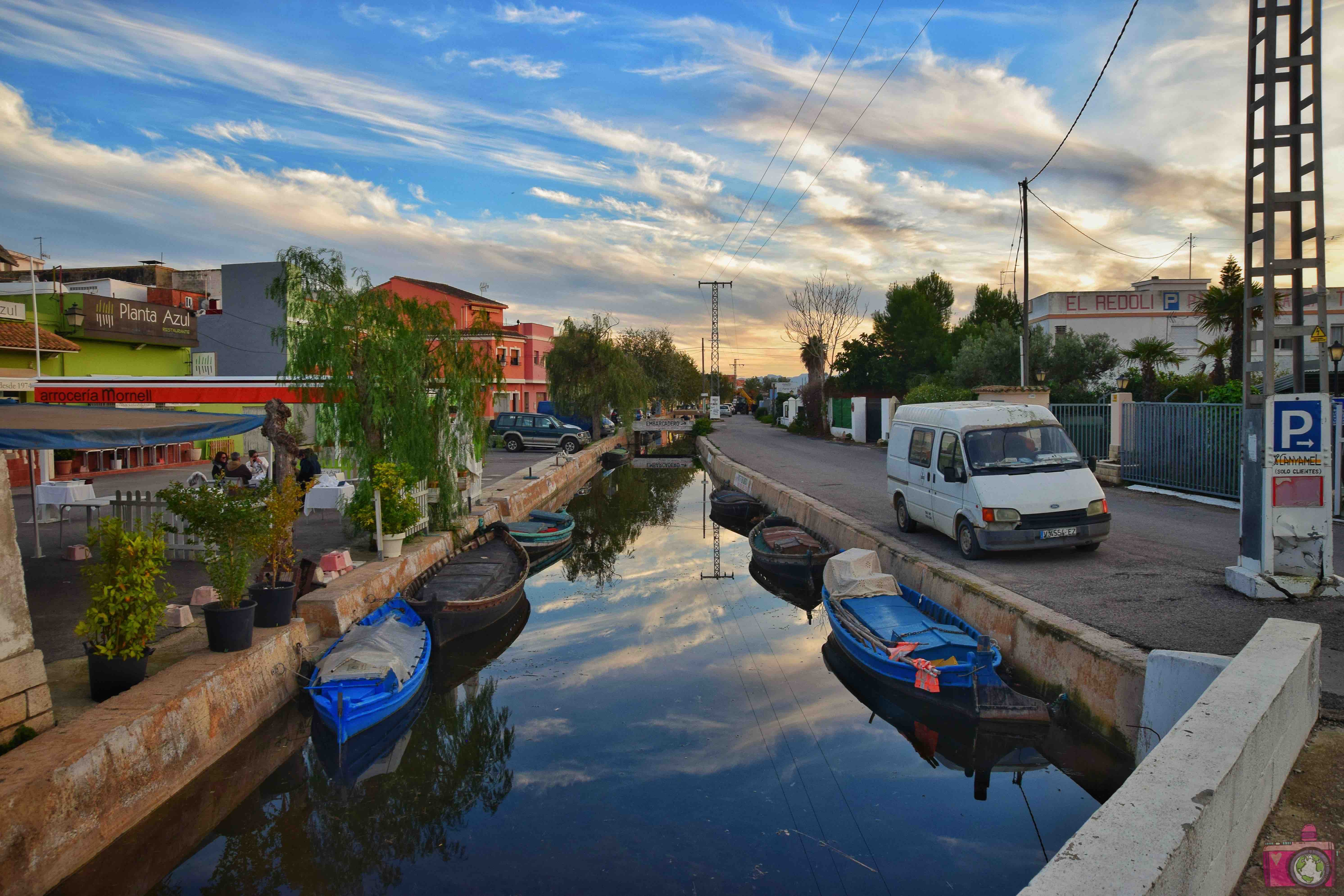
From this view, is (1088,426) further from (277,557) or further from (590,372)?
(590,372)

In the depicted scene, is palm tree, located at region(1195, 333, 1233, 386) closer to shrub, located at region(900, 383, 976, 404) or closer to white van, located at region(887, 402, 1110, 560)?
shrub, located at region(900, 383, 976, 404)

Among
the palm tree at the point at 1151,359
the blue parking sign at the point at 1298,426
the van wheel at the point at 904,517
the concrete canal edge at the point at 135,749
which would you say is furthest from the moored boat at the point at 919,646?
the palm tree at the point at 1151,359

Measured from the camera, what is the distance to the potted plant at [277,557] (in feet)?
27.2

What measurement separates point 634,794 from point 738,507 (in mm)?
14951

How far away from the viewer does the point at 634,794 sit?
22.7 ft

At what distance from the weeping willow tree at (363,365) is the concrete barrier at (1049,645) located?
8.12 m

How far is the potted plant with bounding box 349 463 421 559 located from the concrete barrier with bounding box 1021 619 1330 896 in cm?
1059

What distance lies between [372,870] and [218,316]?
1567 inches

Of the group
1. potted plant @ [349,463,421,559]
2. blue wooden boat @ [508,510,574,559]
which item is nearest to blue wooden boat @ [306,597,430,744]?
potted plant @ [349,463,421,559]

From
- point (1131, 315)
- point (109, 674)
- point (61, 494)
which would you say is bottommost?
point (109, 674)

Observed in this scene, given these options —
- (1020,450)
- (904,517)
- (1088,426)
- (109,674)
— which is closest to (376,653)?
(109,674)

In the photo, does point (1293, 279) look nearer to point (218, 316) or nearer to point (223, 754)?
point (223, 754)

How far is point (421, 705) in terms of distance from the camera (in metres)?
9.09

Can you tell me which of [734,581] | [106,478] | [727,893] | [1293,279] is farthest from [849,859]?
[106,478]
